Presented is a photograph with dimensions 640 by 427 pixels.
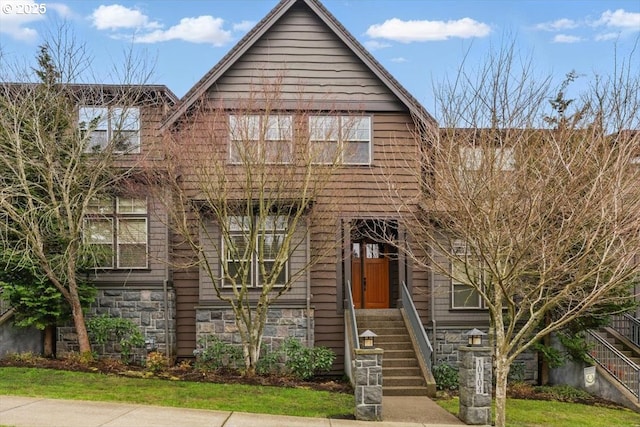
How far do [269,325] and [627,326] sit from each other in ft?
31.6

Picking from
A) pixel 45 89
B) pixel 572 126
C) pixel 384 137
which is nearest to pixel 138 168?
pixel 45 89

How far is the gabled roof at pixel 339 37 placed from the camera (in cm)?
1378

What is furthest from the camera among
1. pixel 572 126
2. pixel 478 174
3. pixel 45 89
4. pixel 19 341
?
pixel 19 341

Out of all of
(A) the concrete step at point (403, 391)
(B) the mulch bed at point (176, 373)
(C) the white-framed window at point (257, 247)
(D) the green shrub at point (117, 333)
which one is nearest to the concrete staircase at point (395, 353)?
(A) the concrete step at point (403, 391)

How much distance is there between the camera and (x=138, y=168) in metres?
13.2

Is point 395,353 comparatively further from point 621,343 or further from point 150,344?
point 621,343

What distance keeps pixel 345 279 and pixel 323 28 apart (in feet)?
21.2

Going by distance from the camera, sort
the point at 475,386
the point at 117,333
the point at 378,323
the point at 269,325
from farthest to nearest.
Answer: the point at 378,323, the point at 269,325, the point at 117,333, the point at 475,386

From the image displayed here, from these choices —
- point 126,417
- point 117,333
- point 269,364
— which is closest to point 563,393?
point 269,364

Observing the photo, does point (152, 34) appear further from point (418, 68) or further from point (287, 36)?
point (418, 68)

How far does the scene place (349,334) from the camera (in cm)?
1317

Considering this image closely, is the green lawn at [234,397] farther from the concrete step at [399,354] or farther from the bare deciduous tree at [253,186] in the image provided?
the bare deciduous tree at [253,186]

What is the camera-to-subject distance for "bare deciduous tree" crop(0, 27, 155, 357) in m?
11.9

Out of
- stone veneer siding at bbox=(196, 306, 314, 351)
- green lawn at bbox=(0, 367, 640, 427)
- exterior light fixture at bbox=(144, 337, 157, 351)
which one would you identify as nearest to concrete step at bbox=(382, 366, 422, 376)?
green lawn at bbox=(0, 367, 640, 427)
